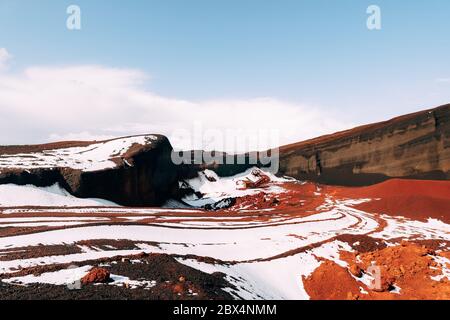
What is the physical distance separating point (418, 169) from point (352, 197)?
9958 mm

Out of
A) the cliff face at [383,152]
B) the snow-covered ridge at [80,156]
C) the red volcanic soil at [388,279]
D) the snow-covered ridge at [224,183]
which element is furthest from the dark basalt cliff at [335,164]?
the red volcanic soil at [388,279]

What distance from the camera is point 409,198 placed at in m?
33.3

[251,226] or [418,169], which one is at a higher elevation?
[418,169]

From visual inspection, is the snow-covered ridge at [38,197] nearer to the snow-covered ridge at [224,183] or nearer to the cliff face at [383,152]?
the snow-covered ridge at [224,183]

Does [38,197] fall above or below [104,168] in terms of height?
below

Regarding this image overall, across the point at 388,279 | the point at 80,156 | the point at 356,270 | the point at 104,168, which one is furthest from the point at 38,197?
the point at 388,279

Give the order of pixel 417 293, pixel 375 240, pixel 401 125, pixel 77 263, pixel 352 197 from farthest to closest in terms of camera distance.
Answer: pixel 401 125, pixel 352 197, pixel 375 240, pixel 417 293, pixel 77 263

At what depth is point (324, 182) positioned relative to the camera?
2157 inches

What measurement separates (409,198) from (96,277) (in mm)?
31020

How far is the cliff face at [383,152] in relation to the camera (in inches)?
1658

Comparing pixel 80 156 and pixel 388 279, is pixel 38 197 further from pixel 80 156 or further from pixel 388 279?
pixel 388 279

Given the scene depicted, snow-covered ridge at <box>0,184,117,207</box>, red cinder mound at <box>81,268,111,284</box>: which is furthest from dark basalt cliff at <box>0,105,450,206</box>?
red cinder mound at <box>81,268,111,284</box>
